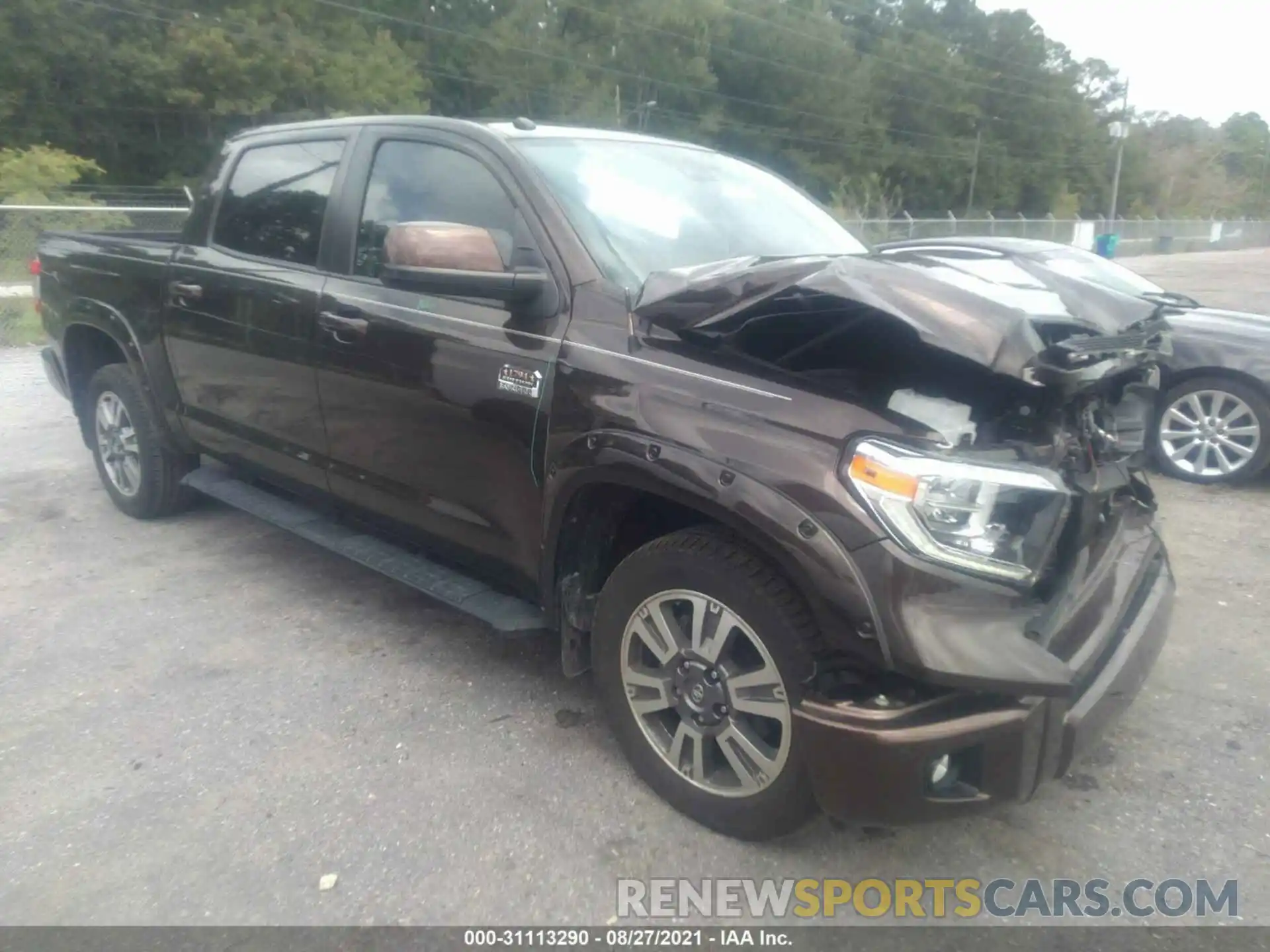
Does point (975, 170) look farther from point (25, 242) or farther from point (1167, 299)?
point (1167, 299)

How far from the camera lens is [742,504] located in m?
2.48

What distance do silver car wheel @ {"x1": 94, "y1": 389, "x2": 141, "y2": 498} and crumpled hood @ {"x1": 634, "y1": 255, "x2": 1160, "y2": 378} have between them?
136 inches

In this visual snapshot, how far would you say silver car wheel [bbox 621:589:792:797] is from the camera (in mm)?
2607

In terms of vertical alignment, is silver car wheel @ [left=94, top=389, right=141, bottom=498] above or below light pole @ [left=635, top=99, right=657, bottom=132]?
below

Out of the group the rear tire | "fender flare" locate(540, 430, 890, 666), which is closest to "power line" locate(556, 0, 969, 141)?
the rear tire

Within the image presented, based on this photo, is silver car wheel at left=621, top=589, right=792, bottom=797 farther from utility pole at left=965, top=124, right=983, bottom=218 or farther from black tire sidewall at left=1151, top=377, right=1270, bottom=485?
utility pole at left=965, top=124, right=983, bottom=218

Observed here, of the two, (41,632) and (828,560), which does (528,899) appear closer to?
(828,560)

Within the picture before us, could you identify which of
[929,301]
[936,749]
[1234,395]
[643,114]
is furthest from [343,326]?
→ [643,114]

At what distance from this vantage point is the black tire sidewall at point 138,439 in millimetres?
4980

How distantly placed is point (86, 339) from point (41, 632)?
1957mm

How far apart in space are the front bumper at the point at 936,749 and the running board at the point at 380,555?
1142mm

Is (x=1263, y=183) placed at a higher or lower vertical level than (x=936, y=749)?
lower

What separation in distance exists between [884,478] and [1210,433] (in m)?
4.78

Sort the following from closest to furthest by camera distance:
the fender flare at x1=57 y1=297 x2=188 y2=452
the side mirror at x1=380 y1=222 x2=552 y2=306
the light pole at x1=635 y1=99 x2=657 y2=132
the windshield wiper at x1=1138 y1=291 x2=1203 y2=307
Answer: the side mirror at x1=380 y1=222 x2=552 y2=306, the windshield wiper at x1=1138 y1=291 x2=1203 y2=307, the fender flare at x1=57 y1=297 x2=188 y2=452, the light pole at x1=635 y1=99 x2=657 y2=132
